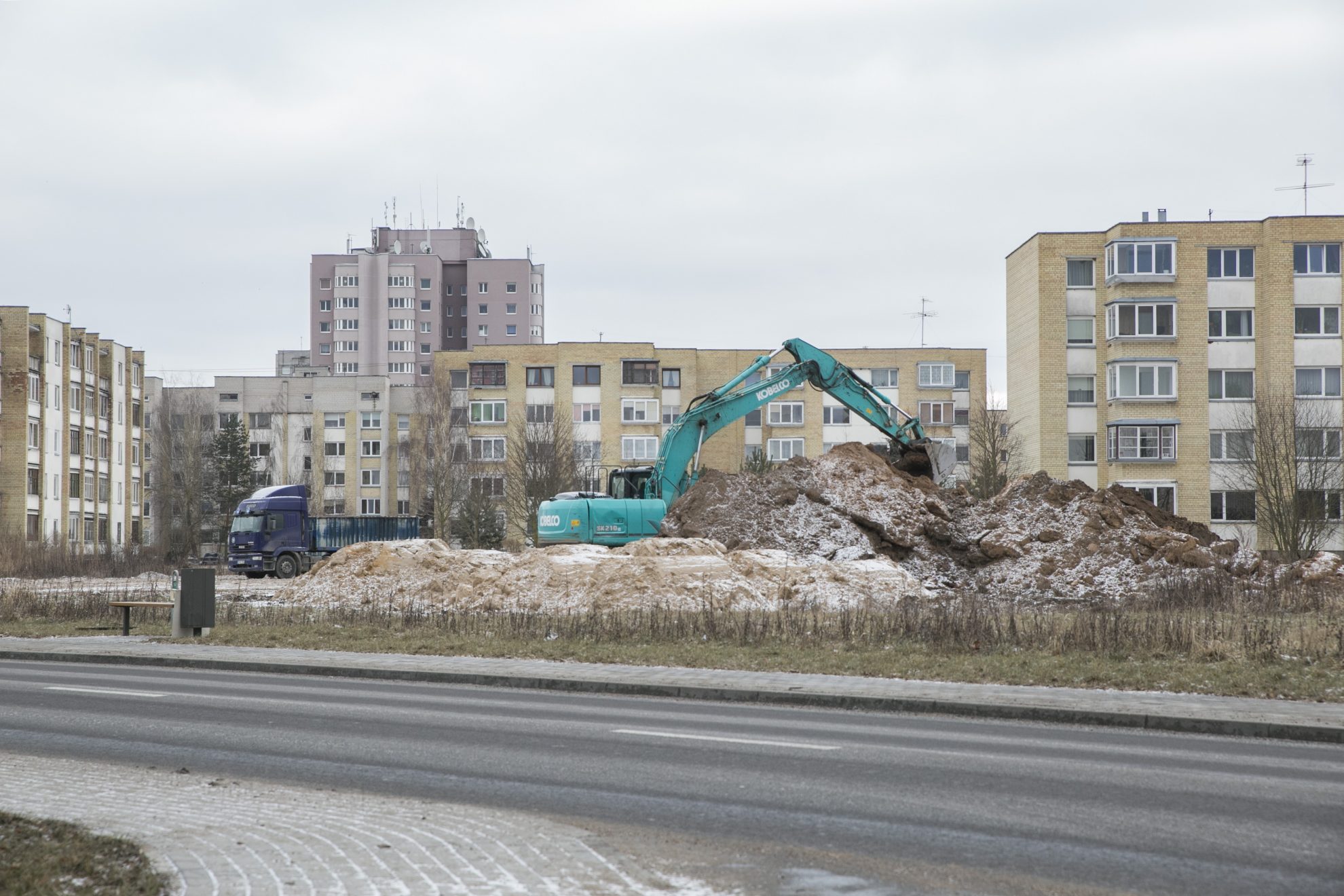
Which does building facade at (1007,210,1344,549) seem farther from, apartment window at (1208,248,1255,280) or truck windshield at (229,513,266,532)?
truck windshield at (229,513,266,532)

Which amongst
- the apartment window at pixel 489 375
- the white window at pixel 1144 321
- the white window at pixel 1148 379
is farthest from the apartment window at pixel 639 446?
the white window at pixel 1144 321

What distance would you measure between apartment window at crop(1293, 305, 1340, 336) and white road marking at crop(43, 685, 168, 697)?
63.3 meters

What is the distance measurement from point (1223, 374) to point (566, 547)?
45.0 m

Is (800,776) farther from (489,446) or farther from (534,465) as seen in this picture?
(489,446)

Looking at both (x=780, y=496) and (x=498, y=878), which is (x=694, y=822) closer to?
(x=498, y=878)

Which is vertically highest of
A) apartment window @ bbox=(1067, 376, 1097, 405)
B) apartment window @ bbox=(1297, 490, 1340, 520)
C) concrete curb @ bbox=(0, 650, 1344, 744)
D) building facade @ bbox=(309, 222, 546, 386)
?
building facade @ bbox=(309, 222, 546, 386)

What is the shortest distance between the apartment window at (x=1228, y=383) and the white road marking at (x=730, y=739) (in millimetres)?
61564

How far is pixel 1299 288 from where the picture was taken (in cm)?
6675

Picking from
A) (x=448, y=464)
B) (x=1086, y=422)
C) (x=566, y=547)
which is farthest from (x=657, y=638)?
(x=448, y=464)

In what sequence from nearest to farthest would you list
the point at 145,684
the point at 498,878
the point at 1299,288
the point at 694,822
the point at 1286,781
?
the point at 498,878 → the point at 694,822 → the point at 1286,781 → the point at 145,684 → the point at 1299,288

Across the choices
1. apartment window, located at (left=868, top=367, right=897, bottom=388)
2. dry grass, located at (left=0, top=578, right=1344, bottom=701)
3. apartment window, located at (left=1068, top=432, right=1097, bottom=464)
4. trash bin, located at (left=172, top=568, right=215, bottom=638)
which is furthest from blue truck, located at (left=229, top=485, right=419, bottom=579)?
apartment window, located at (left=868, top=367, right=897, bottom=388)

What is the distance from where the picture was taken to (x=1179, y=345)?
67.6 metres

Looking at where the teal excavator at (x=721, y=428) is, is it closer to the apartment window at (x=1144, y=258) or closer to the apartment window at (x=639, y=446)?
the apartment window at (x=1144, y=258)

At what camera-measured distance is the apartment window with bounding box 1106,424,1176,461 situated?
6688 centimetres
